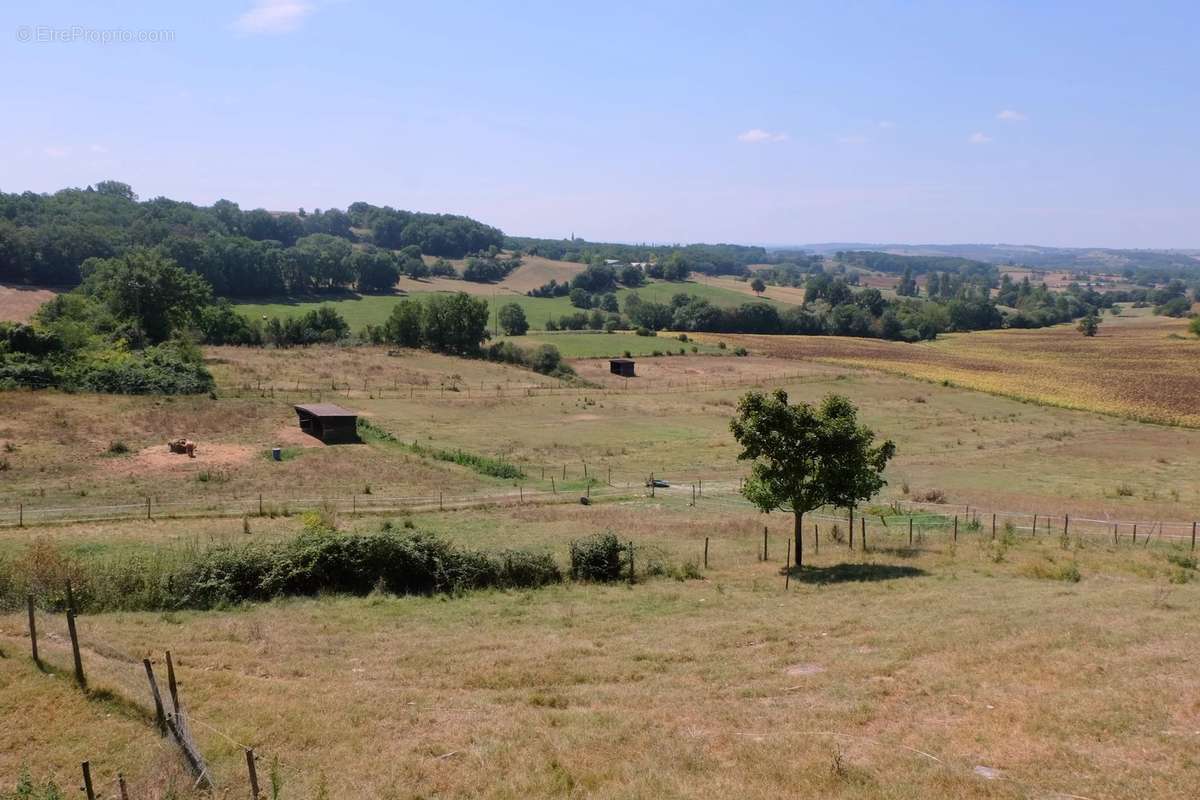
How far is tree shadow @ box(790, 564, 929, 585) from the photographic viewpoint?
27.5m

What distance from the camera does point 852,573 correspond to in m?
28.3

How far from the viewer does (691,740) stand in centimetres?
1478

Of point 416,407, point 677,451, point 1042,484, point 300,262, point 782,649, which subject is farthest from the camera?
point 300,262

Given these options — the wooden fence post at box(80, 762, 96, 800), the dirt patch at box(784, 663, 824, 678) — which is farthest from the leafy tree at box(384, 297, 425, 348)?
the wooden fence post at box(80, 762, 96, 800)

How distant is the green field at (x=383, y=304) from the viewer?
136625 millimetres

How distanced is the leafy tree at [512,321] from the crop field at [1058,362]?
28758 mm

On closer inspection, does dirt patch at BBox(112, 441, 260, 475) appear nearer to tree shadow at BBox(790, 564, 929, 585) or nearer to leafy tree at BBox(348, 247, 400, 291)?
tree shadow at BBox(790, 564, 929, 585)

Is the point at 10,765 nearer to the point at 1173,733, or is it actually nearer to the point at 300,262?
the point at 1173,733

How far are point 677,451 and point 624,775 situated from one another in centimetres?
4498

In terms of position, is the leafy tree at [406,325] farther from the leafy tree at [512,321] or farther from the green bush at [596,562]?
the green bush at [596,562]

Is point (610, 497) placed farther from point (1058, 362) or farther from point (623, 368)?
point (1058, 362)

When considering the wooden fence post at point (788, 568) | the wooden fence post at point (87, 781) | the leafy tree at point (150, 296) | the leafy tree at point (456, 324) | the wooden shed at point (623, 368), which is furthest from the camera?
the leafy tree at point (456, 324)

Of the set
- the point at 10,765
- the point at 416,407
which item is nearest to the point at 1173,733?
the point at 10,765

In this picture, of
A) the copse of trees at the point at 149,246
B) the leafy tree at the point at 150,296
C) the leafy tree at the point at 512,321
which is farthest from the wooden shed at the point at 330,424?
the copse of trees at the point at 149,246
